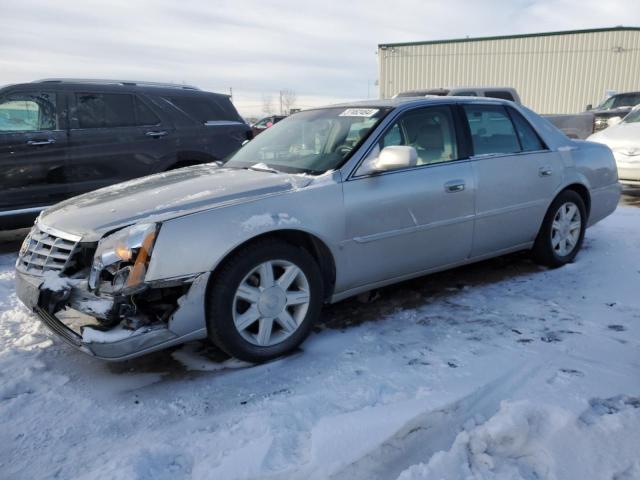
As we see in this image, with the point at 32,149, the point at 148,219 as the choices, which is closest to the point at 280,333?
the point at 148,219

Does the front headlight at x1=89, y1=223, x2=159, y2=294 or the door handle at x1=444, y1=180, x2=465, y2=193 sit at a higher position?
the door handle at x1=444, y1=180, x2=465, y2=193

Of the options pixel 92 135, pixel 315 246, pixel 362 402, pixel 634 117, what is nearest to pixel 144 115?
pixel 92 135

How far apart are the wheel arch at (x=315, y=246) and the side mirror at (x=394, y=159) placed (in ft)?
1.94

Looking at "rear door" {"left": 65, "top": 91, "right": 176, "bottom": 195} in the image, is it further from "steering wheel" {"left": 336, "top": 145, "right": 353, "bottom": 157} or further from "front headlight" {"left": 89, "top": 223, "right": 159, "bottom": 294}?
"front headlight" {"left": 89, "top": 223, "right": 159, "bottom": 294}

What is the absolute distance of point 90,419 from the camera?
2555 millimetres

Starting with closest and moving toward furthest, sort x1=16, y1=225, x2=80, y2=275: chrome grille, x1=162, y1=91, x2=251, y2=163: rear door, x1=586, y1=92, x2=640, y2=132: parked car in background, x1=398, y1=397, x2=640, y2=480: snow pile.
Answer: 1. x1=398, y1=397, x2=640, y2=480: snow pile
2. x1=16, y1=225, x2=80, y2=275: chrome grille
3. x1=162, y1=91, x2=251, y2=163: rear door
4. x1=586, y1=92, x2=640, y2=132: parked car in background

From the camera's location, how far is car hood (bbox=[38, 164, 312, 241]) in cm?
283

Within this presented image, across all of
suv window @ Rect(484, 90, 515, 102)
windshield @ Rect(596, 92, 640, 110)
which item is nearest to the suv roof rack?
suv window @ Rect(484, 90, 515, 102)

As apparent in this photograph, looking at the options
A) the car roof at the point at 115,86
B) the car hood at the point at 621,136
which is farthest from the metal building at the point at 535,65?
the car roof at the point at 115,86

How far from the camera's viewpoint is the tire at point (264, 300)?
2852 millimetres

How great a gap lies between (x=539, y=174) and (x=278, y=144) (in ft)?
6.98

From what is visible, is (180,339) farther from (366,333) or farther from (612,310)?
(612,310)

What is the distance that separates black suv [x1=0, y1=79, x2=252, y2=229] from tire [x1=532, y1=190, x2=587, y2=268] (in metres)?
4.00

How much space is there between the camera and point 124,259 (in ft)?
8.75
